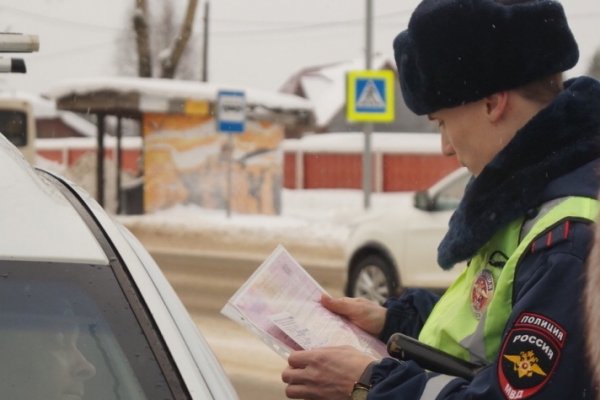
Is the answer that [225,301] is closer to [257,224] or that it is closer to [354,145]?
[257,224]

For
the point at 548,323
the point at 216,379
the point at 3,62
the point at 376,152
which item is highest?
the point at 3,62

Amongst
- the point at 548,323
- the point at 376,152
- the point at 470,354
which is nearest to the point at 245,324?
the point at 470,354

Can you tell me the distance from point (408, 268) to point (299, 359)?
7795 millimetres

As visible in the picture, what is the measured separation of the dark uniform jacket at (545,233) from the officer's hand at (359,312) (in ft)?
1.06

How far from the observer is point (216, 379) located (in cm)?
196

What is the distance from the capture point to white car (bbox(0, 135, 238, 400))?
74.0 inches

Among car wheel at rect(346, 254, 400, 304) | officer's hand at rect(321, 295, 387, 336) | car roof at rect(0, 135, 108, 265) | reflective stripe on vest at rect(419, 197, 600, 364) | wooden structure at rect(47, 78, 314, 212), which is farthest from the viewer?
wooden structure at rect(47, 78, 314, 212)

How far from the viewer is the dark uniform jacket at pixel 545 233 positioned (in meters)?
1.68

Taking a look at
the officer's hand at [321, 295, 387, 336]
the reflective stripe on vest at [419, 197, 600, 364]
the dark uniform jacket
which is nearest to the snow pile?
the officer's hand at [321, 295, 387, 336]

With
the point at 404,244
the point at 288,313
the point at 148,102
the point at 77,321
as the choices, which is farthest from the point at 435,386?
the point at 148,102

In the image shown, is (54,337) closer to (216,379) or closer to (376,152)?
(216,379)

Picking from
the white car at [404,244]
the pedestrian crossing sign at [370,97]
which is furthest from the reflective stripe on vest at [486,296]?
the pedestrian crossing sign at [370,97]

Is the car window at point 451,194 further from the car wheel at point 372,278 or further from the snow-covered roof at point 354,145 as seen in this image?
the snow-covered roof at point 354,145

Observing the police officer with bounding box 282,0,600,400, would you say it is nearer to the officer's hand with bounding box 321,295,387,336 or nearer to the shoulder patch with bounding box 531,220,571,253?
the shoulder patch with bounding box 531,220,571,253
